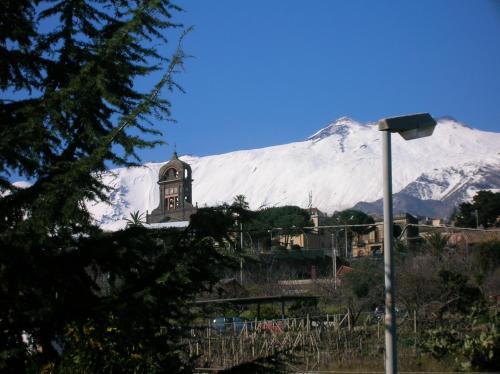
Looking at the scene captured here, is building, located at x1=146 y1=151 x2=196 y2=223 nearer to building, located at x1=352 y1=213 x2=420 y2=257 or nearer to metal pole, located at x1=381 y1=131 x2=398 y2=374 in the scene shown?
metal pole, located at x1=381 y1=131 x2=398 y2=374

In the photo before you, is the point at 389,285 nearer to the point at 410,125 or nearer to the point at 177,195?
the point at 410,125

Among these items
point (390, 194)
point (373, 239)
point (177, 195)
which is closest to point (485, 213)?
point (373, 239)

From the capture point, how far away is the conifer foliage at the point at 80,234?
6449 millimetres

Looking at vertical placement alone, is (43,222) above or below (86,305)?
above

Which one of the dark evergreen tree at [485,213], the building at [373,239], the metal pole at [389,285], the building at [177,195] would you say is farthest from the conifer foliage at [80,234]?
the dark evergreen tree at [485,213]

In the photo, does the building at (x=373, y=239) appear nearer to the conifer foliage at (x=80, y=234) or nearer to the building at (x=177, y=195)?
the building at (x=177, y=195)

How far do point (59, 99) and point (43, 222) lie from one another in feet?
4.06

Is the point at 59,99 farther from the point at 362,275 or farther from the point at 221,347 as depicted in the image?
the point at 362,275

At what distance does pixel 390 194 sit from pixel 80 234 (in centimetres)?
264

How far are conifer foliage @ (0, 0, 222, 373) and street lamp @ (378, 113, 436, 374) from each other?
1569mm

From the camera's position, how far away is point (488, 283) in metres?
36.4

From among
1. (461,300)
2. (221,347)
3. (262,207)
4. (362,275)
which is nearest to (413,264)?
(362,275)

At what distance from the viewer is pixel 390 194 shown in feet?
21.5

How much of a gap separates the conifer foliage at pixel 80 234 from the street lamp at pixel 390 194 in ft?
5.15
